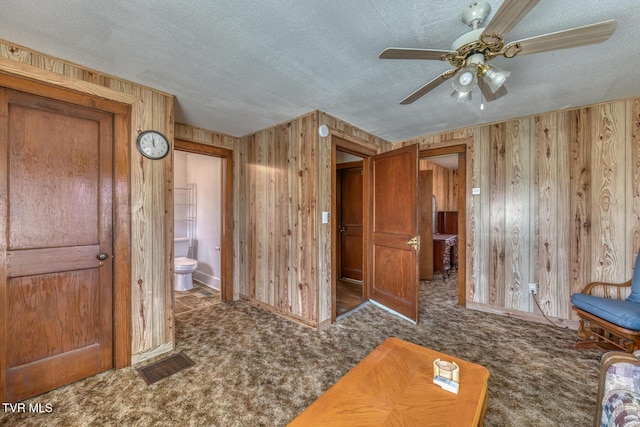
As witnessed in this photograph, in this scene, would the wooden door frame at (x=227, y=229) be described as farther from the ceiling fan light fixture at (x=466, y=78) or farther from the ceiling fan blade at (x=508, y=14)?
the ceiling fan blade at (x=508, y=14)

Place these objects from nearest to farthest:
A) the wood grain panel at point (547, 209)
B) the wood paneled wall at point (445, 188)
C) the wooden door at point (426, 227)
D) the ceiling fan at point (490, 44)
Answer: the ceiling fan at point (490, 44)
the wood grain panel at point (547, 209)
the wooden door at point (426, 227)
the wood paneled wall at point (445, 188)

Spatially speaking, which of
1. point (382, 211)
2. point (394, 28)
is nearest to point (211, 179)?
point (382, 211)

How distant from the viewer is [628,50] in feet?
5.95

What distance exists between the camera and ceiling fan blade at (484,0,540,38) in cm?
105

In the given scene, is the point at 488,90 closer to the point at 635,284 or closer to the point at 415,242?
the point at 415,242

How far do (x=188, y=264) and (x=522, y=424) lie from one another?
4.29 meters

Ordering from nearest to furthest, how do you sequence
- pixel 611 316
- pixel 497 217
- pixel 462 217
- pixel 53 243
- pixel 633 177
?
pixel 53 243, pixel 611 316, pixel 633 177, pixel 497 217, pixel 462 217

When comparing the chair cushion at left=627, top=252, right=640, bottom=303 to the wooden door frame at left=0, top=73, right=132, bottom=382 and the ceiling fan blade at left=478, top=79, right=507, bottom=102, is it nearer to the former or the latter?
the ceiling fan blade at left=478, top=79, right=507, bottom=102

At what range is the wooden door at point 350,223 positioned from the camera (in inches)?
187

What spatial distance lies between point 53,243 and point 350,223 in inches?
153

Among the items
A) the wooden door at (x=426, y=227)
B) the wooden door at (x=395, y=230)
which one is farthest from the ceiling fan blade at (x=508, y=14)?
the wooden door at (x=426, y=227)

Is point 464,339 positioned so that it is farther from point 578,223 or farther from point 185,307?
point 185,307

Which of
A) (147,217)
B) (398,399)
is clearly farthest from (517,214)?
(147,217)

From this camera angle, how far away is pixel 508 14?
1117 mm
